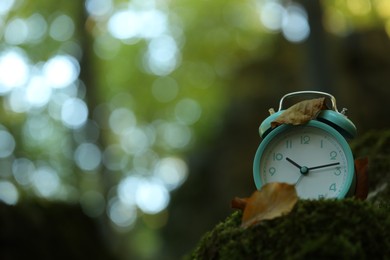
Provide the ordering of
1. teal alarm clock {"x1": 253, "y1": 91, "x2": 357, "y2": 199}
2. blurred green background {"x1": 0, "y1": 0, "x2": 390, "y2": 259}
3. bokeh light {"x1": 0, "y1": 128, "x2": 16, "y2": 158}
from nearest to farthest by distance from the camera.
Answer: teal alarm clock {"x1": 253, "y1": 91, "x2": 357, "y2": 199}, blurred green background {"x1": 0, "y1": 0, "x2": 390, "y2": 259}, bokeh light {"x1": 0, "y1": 128, "x2": 16, "y2": 158}

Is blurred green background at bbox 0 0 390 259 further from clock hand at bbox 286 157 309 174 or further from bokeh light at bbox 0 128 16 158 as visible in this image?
clock hand at bbox 286 157 309 174

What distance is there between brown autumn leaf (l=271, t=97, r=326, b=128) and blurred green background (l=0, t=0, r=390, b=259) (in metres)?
5.46

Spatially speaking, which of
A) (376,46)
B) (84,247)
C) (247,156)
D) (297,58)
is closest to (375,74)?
(376,46)

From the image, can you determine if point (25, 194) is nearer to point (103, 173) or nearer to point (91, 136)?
point (103, 173)

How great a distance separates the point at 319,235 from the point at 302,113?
55 centimetres

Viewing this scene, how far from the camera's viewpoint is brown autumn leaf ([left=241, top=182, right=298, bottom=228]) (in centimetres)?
184

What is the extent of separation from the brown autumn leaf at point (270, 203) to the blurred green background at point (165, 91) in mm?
5797

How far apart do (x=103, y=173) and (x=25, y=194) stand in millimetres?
5816

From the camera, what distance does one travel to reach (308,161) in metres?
2.14

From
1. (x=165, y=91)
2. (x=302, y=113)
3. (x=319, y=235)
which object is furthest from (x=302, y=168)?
(x=165, y=91)

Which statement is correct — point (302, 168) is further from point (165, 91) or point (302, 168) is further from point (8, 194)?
point (165, 91)

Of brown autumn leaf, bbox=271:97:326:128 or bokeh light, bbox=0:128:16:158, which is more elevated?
bokeh light, bbox=0:128:16:158

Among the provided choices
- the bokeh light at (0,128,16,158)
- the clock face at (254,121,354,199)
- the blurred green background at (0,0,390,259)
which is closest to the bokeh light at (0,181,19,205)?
the blurred green background at (0,0,390,259)

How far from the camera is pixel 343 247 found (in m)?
1.67
